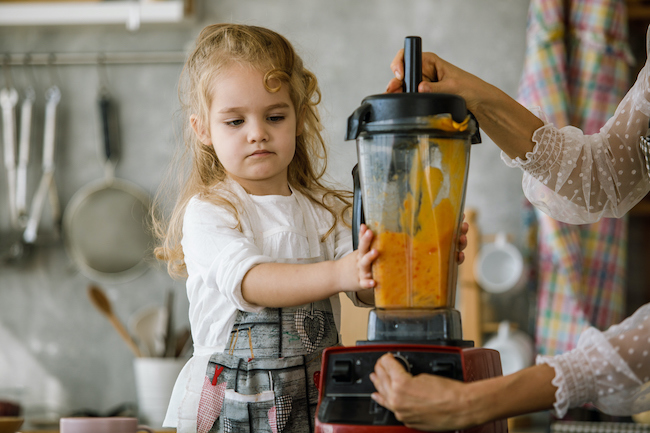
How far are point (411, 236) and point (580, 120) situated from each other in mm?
1392

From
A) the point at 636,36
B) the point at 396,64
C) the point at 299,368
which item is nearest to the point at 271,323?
the point at 299,368

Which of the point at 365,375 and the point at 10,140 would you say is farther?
the point at 10,140

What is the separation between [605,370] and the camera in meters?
0.72

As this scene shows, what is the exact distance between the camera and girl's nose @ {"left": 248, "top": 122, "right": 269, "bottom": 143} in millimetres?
894

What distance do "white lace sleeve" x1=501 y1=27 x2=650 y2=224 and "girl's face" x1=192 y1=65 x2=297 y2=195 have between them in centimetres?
36

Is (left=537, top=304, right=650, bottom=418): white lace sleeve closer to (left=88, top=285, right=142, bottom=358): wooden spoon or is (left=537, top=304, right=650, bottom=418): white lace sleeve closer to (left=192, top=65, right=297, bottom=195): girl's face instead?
(left=192, top=65, right=297, bottom=195): girl's face

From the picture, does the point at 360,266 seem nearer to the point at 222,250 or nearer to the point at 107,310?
the point at 222,250

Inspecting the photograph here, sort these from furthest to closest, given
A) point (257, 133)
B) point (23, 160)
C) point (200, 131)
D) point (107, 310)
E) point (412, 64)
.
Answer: point (23, 160) < point (107, 310) < point (200, 131) < point (257, 133) < point (412, 64)

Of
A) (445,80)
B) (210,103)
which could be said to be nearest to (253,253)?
(210,103)

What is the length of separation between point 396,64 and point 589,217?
0.42m

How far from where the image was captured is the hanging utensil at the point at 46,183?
2191mm

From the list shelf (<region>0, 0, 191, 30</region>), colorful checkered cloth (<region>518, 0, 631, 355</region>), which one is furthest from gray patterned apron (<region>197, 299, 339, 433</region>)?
shelf (<region>0, 0, 191, 30</region>)

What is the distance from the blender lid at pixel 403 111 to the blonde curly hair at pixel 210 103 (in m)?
0.21

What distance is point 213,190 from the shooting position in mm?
946
